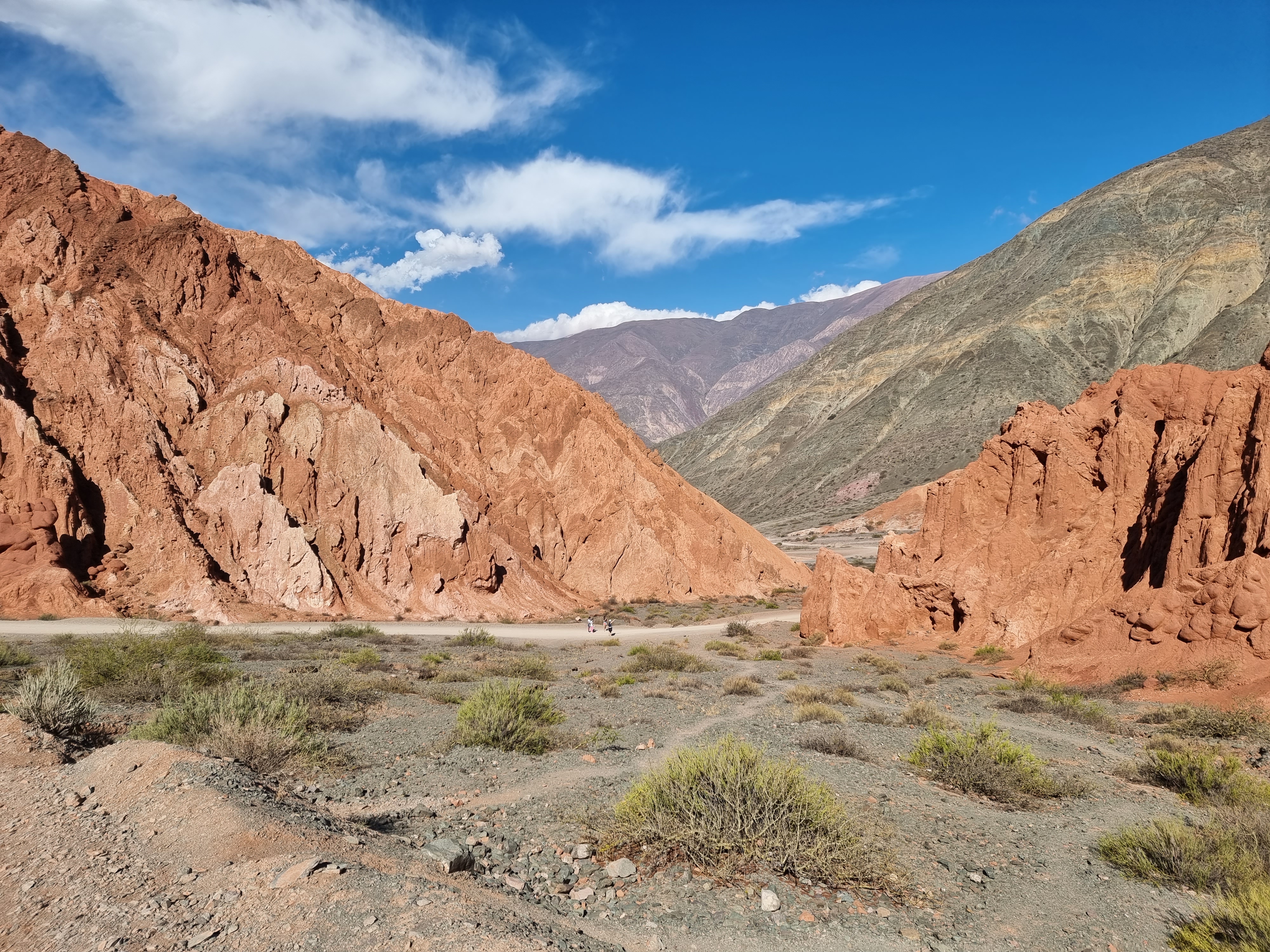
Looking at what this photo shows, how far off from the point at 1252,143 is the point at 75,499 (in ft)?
474

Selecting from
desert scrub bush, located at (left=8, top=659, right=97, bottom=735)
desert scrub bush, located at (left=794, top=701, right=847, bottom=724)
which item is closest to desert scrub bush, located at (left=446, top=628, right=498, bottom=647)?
desert scrub bush, located at (left=794, top=701, right=847, bottom=724)

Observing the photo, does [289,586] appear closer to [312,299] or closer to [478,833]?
[312,299]

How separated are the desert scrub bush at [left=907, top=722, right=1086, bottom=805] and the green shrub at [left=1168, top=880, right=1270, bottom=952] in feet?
10.6

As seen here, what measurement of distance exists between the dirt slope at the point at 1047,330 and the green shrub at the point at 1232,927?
8087cm

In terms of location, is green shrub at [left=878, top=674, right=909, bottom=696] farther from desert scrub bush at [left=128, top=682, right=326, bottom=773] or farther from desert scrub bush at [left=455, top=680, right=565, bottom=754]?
desert scrub bush at [left=128, top=682, right=326, bottom=773]

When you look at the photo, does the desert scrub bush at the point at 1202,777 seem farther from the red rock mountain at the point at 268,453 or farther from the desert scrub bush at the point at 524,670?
the red rock mountain at the point at 268,453

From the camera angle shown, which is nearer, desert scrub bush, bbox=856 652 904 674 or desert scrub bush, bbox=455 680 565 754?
desert scrub bush, bbox=455 680 565 754

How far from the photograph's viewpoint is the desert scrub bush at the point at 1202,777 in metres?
7.52

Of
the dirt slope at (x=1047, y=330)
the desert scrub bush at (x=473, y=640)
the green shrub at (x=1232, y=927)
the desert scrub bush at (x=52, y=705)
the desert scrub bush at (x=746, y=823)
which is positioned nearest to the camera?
the green shrub at (x=1232, y=927)

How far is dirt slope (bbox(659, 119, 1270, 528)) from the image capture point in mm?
83188

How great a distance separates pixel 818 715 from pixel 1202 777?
554 centimetres

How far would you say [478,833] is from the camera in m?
6.28

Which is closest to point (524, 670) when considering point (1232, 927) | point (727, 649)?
point (727, 649)

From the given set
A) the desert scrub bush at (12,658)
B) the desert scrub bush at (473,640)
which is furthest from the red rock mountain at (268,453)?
the desert scrub bush at (12,658)
